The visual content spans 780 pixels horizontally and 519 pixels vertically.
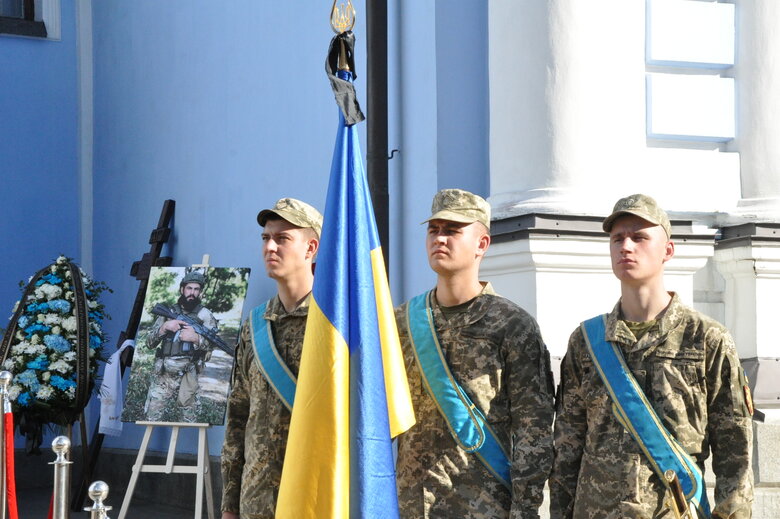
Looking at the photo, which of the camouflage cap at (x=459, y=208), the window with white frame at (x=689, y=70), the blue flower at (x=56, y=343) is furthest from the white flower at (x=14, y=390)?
the camouflage cap at (x=459, y=208)

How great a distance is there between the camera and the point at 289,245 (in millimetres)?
4230

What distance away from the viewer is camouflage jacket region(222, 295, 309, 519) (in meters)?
4.12

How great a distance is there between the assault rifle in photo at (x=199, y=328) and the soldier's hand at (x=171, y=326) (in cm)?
2

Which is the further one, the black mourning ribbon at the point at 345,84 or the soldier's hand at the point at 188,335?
the soldier's hand at the point at 188,335

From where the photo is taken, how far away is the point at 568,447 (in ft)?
12.8

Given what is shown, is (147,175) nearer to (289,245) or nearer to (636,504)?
(289,245)

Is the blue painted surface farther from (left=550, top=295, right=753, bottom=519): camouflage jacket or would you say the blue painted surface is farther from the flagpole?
(left=550, top=295, right=753, bottom=519): camouflage jacket

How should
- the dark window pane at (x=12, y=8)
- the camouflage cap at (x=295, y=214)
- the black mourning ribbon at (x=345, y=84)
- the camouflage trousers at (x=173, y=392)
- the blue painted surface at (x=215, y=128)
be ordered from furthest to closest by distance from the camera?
the dark window pane at (x=12, y=8) → the camouflage trousers at (x=173, y=392) → the blue painted surface at (x=215, y=128) → the camouflage cap at (x=295, y=214) → the black mourning ribbon at (x=345, y=84)

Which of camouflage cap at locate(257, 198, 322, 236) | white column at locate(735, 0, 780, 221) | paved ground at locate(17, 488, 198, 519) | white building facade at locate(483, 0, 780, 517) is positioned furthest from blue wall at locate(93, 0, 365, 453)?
camouflage cap at locate(257, 198, 322, 236)

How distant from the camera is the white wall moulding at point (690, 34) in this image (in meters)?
6.43

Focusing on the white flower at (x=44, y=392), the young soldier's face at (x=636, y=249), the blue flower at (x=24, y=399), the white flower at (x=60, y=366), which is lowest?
the blue flower at (x=24, y=399)

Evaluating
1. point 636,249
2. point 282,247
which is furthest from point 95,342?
point 636,249

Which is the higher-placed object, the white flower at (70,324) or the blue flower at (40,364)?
the white flower at (70,324)

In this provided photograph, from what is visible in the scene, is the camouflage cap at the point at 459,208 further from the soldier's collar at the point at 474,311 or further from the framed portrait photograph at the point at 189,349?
the framed portrait photograph at the point at 189,349
